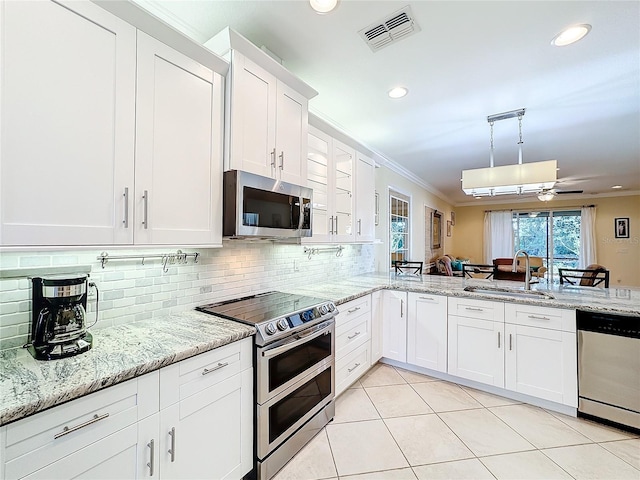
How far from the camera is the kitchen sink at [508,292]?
97.0 inches

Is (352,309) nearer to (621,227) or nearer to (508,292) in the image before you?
(508,292)

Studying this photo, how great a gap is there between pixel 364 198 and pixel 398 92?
1.17 meters

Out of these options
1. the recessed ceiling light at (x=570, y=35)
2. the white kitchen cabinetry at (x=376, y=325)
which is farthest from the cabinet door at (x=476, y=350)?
the recessed ceiling light at (x=570, y=35)

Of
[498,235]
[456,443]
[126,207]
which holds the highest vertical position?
[498,235]

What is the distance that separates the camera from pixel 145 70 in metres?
1.38

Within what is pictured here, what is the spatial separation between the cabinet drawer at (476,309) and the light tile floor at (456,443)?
72cm

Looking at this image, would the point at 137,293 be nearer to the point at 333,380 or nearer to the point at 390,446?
the point at 333,380

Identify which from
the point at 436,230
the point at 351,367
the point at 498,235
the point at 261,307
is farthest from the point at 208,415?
the point at 498,235

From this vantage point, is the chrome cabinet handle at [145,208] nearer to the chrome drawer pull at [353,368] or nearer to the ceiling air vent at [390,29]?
the ceiling air vent at [390,29]

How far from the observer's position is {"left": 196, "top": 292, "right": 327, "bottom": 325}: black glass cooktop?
172cm

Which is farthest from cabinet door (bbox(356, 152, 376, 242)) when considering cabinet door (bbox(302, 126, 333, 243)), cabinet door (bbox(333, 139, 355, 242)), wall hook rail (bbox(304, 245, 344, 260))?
cabinet door (bbox(302, 126, 333, 243))

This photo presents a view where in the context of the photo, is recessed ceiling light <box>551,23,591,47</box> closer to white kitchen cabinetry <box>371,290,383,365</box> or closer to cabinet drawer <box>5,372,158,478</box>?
white kitchen cabinetry <box>371,290,383,365</box>

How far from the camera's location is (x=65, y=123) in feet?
3.74

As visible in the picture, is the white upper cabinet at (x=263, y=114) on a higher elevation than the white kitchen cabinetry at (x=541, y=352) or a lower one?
higher
